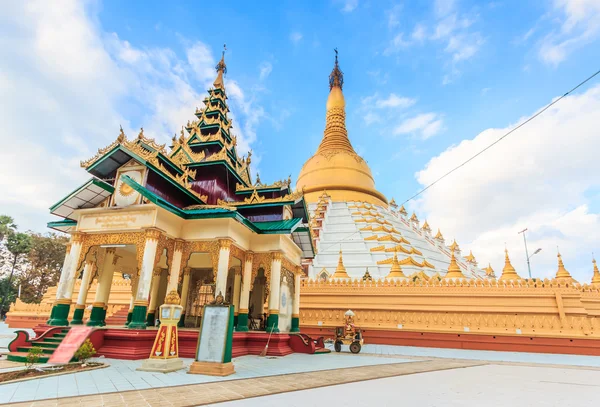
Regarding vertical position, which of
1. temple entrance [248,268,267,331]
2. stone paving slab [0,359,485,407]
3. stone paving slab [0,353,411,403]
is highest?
temple entrance [248,268,267,331]

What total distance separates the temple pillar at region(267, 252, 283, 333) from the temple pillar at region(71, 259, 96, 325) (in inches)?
249

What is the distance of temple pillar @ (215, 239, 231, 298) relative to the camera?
420 inches

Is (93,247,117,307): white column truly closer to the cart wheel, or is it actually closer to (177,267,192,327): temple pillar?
(177,267,192,327): temple pillar

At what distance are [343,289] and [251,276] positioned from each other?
7.01 metres

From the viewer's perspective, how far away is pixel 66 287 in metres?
10.4

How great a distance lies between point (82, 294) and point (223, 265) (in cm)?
513

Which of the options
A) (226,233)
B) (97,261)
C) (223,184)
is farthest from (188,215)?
(97,261)

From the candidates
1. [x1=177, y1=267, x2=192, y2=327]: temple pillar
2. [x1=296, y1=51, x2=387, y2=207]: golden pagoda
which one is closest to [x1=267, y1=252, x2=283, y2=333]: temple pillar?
[x1=177, y1=267, x2=192, y2=327]: temple pillar

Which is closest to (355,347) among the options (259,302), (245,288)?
(245,288)

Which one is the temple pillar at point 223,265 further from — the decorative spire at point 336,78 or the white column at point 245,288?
the decorative spire at point 336,78

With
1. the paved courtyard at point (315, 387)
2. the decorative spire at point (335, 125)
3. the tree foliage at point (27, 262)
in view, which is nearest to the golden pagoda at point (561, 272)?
the paved courtyard at point (315, 387)

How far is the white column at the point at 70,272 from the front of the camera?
10414 mm

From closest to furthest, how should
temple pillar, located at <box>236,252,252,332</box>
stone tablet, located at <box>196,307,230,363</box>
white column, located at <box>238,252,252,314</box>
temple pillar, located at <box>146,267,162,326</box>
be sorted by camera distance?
stone tablet, located at <box>196,307,230,363</box> → temple pillar, located at <box>236,252,252,332</box> → white column, located at <box>238,252,252,314</box> → temple pillar, located at <box>146,267,162,326</box>

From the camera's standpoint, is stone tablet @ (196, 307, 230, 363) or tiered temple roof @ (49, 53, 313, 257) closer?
stone tablet @ (196, 307, 230, 363)
